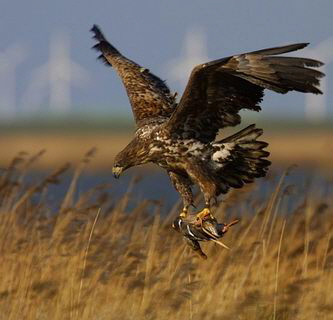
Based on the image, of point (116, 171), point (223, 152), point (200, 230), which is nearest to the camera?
point (200, 230)

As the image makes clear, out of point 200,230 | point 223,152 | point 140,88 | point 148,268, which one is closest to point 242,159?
point 223,152

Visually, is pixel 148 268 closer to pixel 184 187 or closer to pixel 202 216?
pixel 184 187

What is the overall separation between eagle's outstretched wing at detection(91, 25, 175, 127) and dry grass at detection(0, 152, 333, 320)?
0.63 metres

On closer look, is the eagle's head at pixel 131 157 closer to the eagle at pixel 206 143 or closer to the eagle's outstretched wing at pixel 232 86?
the eagle at pixel 206 143

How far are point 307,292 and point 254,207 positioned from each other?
2.54 meters

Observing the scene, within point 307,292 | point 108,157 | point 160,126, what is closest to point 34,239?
point 160,126

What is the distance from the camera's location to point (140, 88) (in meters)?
13.8

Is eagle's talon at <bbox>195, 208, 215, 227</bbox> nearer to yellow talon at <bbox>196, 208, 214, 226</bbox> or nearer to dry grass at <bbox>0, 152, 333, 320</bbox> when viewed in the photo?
yellow talon at <bbox>196, 208, 214, 226</bbox>

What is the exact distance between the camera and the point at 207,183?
463 inches

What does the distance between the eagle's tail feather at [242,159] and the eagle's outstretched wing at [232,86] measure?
0.69ft

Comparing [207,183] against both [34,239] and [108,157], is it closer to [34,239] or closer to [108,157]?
[34,239]

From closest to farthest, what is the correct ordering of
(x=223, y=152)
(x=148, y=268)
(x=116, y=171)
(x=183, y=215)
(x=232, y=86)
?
(x=183, y=215), (x=148, y=268), (x=116, y=171), (x=232, y=86), (x=223, y=152)

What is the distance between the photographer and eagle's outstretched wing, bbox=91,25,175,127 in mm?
13195

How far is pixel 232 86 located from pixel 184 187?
0.85 metres
